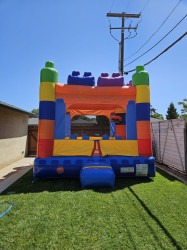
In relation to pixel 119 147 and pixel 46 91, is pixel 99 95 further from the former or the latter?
pixel 119 147

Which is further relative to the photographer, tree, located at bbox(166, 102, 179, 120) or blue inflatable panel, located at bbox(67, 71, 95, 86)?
tree, located at bbox(166, 102, 179, 120)

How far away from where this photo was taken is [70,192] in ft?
17.0

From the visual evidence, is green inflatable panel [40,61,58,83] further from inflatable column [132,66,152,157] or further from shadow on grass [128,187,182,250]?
shadow on grass [128,187,182,250]

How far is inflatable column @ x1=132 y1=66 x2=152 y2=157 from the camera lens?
683 centimetres

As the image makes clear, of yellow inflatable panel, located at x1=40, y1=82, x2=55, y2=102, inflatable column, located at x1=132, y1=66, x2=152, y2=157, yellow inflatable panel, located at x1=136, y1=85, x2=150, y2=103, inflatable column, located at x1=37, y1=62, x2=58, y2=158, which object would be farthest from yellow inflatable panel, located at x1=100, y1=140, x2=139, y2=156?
yellow inflatable panel, located at x1=40, y1=82, x2=55, y2=102

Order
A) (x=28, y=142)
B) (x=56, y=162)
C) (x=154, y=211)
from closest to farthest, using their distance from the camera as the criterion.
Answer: (x=154, y=211) → (x=56, y=162) → (x=28, y=142)

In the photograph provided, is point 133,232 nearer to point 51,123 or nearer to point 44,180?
point 44,180

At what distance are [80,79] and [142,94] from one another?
7.15 feet

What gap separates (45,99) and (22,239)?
4.40 m

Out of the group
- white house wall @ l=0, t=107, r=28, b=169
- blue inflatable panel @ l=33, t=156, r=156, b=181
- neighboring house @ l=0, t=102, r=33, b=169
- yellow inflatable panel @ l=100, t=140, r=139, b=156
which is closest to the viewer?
blue inflatable panel @ l=33, t=156, r=156, b=181

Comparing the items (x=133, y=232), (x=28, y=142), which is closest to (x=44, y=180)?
(x=133, y=232)

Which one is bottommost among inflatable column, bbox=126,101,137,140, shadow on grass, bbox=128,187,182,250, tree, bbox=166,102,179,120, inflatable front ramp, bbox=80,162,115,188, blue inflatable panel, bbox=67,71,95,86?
shadow on grass, bbox=128,187,182,250

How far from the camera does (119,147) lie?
269 inches

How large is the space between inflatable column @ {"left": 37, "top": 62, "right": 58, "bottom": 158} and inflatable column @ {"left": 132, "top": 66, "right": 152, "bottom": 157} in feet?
9.38
